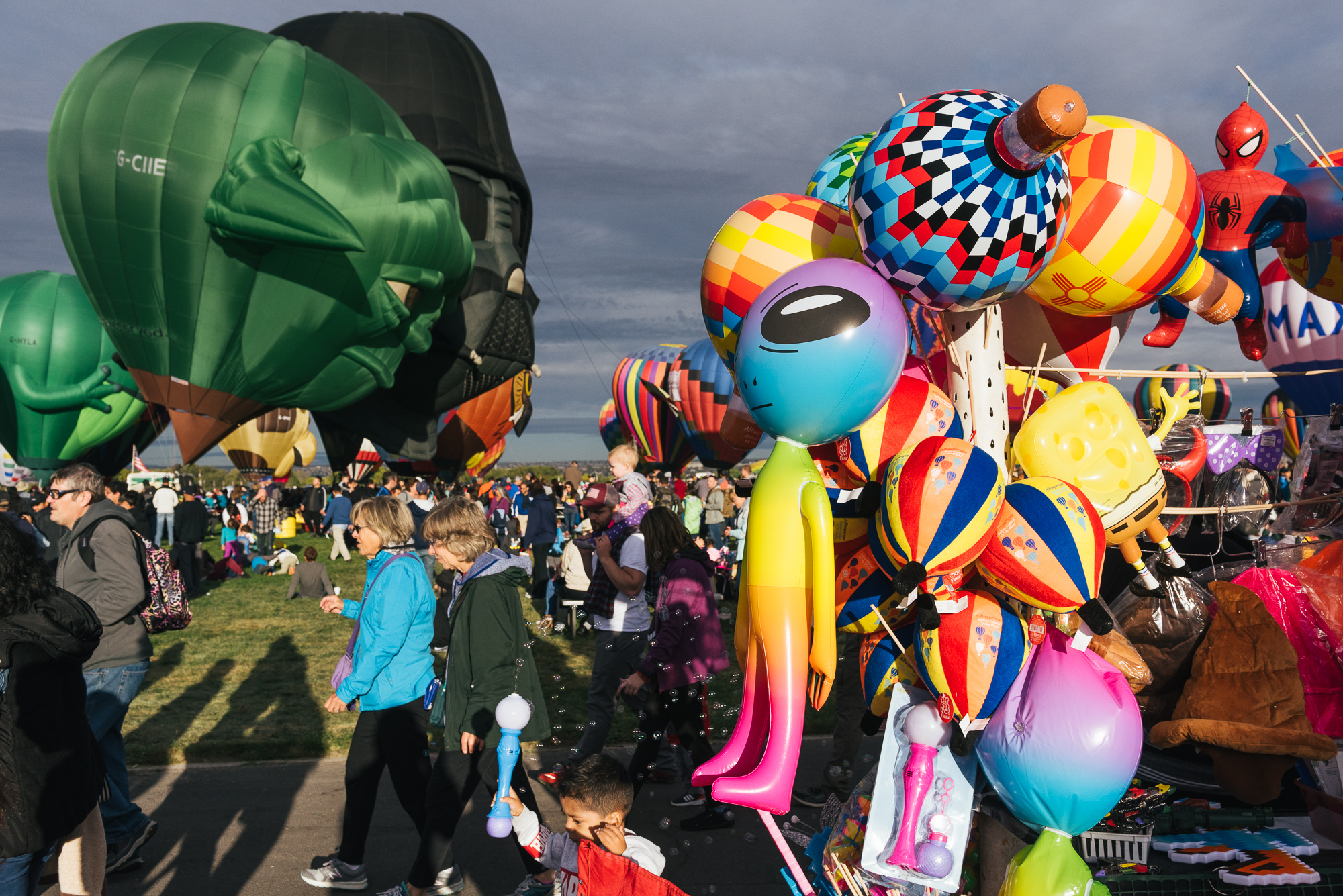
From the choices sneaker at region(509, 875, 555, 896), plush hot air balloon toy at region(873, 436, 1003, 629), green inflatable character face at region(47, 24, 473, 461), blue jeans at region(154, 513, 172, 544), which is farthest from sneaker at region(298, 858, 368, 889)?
blue jeans at region(154, 513, 172, 544)

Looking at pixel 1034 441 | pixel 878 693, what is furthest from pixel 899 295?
pixel 878 693

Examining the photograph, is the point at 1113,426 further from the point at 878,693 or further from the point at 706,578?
the point at 706,578

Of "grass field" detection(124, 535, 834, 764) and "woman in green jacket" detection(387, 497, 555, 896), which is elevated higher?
"woman in green jacket" detection(387, 497, 555, 896)

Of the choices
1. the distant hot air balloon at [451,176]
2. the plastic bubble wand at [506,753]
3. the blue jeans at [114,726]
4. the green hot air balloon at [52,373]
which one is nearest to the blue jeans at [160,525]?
the distant hot air balloon at [451,176]

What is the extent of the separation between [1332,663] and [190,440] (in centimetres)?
1438

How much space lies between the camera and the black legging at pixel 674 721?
454 centimetres

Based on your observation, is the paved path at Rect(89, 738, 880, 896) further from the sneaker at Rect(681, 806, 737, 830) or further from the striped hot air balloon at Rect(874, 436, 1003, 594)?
the striped hot air balloon at Rect(874, 436, 1003, 594)

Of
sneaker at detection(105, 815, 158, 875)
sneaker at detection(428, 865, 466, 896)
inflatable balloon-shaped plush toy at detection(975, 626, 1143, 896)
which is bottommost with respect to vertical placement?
sneaker at detection(105, 815, 158, 875)

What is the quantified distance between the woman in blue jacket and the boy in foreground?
52.1 inches

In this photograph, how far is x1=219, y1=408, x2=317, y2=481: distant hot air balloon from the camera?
96.2 feet

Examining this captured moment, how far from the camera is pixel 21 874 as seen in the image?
2.72 metres

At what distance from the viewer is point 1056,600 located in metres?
2.32

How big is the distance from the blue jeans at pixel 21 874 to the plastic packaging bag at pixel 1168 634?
145 inches

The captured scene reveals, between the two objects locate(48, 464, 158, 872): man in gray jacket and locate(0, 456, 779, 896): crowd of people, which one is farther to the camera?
locate(48, 464, 158, 872): man in gray jacket
